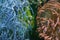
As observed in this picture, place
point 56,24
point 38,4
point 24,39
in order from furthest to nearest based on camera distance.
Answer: point 38,4 → point 24,39 → point 56,24

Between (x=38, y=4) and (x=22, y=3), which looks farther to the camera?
(x=38, y=4)

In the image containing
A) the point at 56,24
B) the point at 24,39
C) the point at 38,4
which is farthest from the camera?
the point at 38,4

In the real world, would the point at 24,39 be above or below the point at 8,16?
below

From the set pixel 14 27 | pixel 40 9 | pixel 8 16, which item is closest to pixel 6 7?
pixel 8 16

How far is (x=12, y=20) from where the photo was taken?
2314 millimetres

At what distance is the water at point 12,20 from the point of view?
7.54ft

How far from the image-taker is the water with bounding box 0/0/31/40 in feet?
7.54

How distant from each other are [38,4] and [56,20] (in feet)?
1.40

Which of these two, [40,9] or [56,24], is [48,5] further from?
[56,24]

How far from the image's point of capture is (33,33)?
8.57 ft

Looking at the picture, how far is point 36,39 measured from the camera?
104 inches

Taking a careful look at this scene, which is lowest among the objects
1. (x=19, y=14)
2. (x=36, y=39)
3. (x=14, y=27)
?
(x=36, y=39)

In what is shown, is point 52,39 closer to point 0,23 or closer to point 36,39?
point 36,39

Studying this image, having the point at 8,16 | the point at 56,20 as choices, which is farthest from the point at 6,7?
the point at 56,20
